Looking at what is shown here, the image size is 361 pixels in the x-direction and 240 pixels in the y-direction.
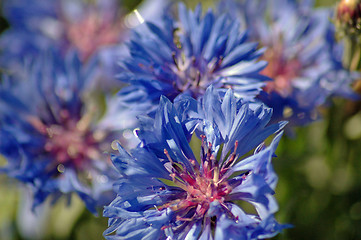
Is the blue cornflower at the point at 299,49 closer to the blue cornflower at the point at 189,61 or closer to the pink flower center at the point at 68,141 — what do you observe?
the blue cornflower at the point at 189,61

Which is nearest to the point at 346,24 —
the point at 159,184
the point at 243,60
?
the point at 243,60

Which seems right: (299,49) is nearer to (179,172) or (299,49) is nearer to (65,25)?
(179,172)

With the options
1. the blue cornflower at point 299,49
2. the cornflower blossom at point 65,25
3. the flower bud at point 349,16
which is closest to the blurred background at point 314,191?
the blue cornflower at point 299,49

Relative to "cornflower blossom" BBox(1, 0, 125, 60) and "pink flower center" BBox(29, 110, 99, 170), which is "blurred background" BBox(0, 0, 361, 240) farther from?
"cornflower blossom" BBox(1, 0, 125, 60)

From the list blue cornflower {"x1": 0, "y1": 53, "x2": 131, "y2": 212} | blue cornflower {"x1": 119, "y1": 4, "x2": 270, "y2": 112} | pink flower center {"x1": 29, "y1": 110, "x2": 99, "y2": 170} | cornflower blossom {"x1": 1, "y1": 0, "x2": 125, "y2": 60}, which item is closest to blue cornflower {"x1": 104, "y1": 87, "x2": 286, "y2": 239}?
blue cornflower {"x1": 119, "y1": 4, "x2": 270, "y2": 112}

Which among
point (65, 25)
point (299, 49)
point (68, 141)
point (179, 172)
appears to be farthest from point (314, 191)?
point (65, 25)
